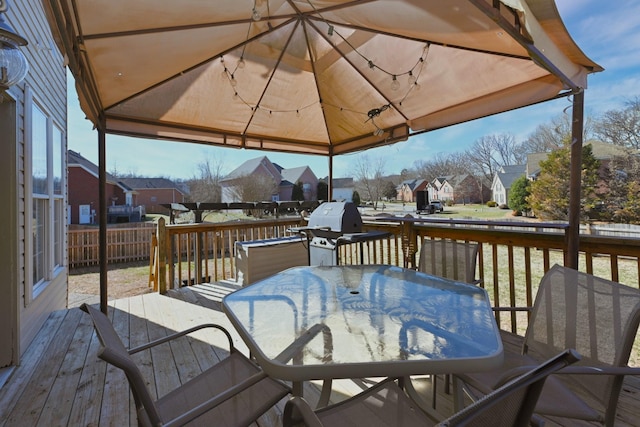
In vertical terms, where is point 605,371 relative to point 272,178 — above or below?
below

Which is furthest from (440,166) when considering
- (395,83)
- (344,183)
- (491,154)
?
(395,83)

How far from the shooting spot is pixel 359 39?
2.87 m

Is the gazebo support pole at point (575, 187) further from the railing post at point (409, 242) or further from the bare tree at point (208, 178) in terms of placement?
the bare tree at point (208, 178)

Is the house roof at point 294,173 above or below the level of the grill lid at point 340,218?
above

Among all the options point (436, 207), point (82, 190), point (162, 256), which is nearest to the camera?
point (162, 256)

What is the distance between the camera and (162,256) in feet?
14.3

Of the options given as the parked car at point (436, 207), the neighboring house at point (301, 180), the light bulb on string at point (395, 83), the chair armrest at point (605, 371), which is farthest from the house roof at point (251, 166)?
the chair armrest at point (605, 371)

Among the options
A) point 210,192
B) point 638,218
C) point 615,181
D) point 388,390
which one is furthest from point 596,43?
point 210,192

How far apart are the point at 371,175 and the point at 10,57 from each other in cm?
1516

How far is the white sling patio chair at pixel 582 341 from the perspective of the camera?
47.9 inches

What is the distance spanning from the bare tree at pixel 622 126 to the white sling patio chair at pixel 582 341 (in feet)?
53.9

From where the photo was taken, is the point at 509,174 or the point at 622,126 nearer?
the point at 622,126

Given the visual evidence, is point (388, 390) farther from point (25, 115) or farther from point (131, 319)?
point (25, 115)

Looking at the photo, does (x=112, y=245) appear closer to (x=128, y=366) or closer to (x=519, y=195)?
(x=128, y=366)
